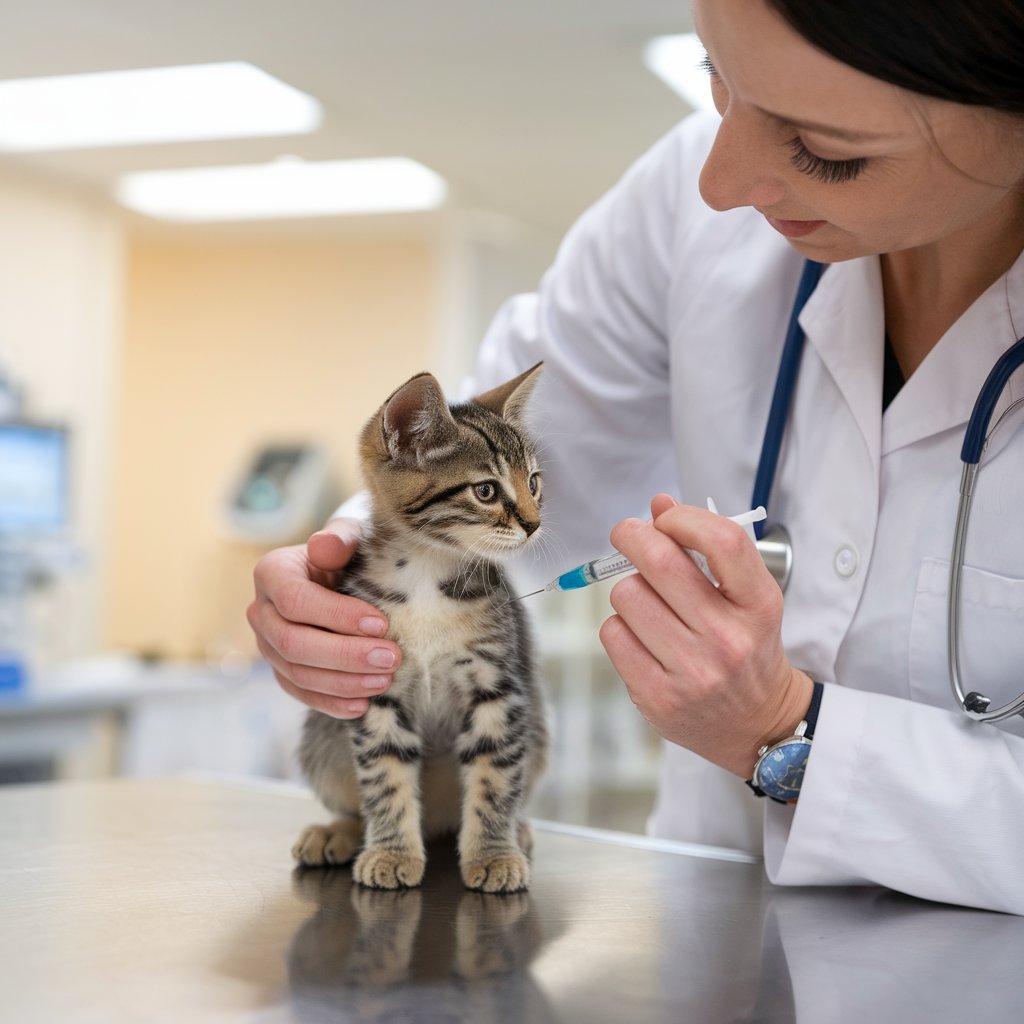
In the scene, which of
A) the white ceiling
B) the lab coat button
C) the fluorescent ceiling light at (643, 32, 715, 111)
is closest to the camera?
the lab coat button

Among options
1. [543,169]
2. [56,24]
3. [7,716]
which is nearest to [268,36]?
[56,24]

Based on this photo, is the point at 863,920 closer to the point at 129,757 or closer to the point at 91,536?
the point at 129,757

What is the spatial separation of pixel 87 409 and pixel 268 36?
276 centimetres

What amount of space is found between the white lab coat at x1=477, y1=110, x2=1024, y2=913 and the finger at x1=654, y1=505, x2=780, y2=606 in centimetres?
16

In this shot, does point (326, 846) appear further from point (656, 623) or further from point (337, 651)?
point (656, 623)

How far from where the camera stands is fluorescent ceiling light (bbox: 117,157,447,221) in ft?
18.5

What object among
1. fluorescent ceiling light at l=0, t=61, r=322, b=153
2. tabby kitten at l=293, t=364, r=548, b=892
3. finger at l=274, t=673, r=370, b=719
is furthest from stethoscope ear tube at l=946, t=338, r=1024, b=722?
fluorescent ceiling light at l=0, t=61, r=322, b=153

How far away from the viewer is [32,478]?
507cm

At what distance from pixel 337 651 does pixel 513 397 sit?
42cm

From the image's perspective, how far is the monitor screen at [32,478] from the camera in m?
4.98

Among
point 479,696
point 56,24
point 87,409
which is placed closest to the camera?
point 479,696

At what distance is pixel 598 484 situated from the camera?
5.24 ft

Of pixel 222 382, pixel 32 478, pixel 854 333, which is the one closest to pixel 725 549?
pixel 854 333

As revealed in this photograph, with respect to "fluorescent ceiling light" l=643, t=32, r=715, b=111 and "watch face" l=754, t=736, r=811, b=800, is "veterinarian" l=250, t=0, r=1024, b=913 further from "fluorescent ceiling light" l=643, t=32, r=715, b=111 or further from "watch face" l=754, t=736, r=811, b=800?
"fluorescent ceiling light" l=643, t=32, r=715, b=111
